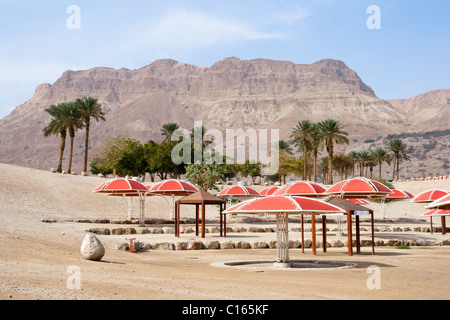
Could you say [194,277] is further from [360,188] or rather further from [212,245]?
[360,188]

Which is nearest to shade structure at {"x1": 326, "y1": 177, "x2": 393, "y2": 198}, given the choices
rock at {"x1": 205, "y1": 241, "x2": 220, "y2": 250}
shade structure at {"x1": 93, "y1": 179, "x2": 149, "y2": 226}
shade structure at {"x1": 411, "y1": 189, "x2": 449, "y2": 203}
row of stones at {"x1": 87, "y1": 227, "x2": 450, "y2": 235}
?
row of stones at {"x1": 87, "y1": 227, "x2": 450, "y2": 235}

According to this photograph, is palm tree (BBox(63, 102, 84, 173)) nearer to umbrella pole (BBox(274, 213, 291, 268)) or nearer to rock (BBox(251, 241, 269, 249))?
rock (BBox(251, 241, 269, 249))

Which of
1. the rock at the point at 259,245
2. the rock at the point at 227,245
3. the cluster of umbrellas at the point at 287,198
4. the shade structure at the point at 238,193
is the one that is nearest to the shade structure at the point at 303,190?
the cluster of umbrellas at the point at 287,198

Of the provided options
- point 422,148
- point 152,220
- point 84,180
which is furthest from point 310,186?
point 422,148

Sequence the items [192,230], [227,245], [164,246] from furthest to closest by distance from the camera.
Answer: [192,230], [227,245], [164,246]

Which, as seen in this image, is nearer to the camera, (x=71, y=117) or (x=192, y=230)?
(x=192, y=230)

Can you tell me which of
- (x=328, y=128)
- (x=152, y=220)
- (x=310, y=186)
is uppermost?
(x=328, y=128)

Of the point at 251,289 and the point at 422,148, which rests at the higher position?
the point at 422,148

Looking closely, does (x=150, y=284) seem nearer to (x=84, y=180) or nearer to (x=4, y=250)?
(x=4, y=250)

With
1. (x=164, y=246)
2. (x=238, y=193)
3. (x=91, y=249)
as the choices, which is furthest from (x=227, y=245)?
(x=238, y=193)

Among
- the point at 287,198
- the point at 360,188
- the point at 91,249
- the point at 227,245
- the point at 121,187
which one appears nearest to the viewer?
the point at 91,249

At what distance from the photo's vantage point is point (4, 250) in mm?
13844
